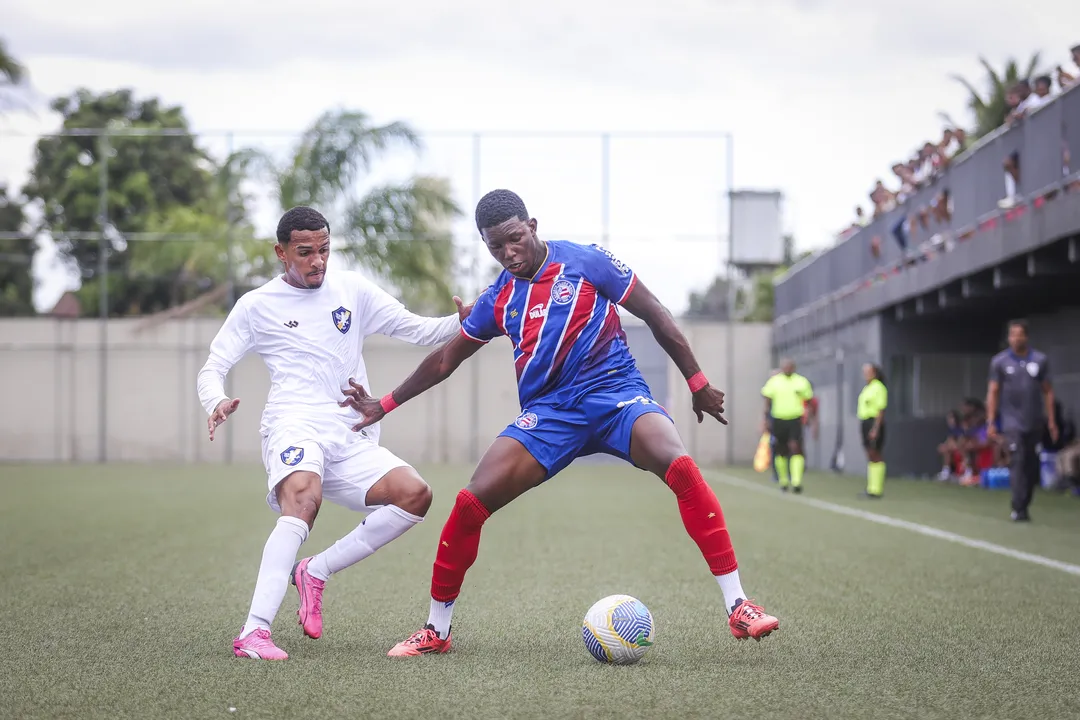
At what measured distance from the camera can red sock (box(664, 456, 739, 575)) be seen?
5548mm

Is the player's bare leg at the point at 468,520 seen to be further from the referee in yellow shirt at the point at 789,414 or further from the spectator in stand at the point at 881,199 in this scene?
the spectator in stand at the point at 881,199

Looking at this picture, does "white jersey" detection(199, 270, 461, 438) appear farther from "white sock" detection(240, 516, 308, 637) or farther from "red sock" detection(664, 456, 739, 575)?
"red sock" detection(664, 456, 739, 575)

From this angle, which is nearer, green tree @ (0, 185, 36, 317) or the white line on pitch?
the white line on pitch

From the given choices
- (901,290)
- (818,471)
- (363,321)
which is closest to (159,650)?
(363,321)

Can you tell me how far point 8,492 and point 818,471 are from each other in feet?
52.0

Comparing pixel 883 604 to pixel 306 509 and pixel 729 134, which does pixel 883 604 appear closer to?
pixel 306 509

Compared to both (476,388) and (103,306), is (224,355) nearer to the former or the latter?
(476,388)

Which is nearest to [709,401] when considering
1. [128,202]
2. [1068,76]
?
[1068,76]

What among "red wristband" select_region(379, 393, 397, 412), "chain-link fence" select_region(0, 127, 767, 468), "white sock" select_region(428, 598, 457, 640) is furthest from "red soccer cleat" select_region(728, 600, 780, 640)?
"chain-link fence" select_region(0, 127, 767, 468)

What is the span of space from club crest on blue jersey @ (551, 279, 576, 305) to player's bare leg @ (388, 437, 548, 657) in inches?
24.8

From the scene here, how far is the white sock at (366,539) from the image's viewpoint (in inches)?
239

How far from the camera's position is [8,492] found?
1964 centimetres

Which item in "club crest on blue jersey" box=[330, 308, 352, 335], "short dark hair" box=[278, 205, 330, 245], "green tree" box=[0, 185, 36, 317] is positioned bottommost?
"club crest on blue jersey" box=[330, 308, 352, 335]

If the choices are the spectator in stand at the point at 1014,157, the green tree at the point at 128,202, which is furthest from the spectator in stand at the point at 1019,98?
the green tree at the point at 128,202
